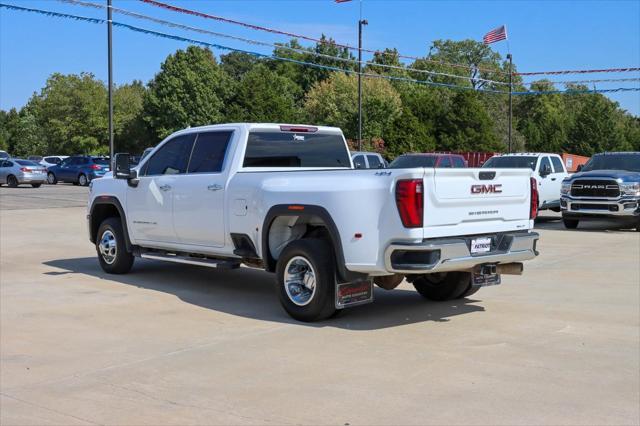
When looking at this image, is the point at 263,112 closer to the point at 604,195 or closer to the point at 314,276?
the point at 604,195

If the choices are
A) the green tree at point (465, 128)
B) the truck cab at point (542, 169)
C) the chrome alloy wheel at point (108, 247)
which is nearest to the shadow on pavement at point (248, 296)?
the chrome alloy wheel at point (108, 247)

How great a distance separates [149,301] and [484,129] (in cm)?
7232

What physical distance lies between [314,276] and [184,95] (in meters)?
64.3

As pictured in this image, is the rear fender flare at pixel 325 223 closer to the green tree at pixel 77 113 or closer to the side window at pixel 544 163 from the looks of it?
the side window at pixel 544 163

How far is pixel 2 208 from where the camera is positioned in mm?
24062

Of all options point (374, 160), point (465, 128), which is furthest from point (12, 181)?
point (465, 128)

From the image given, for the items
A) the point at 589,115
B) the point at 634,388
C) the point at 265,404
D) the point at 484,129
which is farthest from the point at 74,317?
the point at 589,115

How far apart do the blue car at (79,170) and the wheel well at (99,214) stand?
30474 mm

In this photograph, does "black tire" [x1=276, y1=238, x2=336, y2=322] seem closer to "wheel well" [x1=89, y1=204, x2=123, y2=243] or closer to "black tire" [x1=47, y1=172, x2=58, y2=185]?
"wheel well" [x1=89, y1=204, x2=123, y2=243]

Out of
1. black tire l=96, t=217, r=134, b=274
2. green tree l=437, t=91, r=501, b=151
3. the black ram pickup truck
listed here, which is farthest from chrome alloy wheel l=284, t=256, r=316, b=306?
green tree l=437, t=91, r=501, b=151

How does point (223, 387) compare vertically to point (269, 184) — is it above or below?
below

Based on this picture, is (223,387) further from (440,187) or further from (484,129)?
(484,129)

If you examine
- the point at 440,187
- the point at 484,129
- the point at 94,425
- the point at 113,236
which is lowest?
the point at 94,425

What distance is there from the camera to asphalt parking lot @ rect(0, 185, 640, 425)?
495 centimetres
